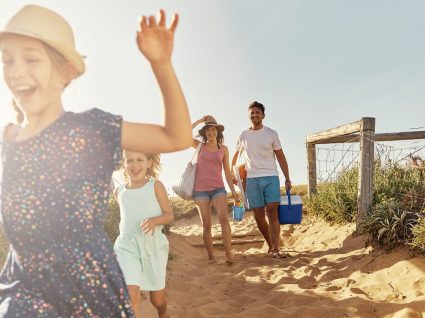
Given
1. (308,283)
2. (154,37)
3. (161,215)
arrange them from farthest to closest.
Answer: (308,283) → (161,215) → (154,37)

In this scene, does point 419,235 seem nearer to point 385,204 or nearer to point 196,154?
point 385,204

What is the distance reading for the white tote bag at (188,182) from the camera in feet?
20.7

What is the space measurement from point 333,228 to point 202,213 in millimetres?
2735

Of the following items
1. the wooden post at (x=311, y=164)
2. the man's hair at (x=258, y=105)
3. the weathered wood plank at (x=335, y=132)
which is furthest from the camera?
the wooden post at (x=311, y=164)

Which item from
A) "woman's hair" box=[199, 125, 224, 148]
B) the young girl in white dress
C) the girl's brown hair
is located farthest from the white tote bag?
the young girl in white dress

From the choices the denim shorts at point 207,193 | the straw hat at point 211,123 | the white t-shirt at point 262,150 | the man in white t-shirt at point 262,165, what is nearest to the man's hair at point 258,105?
the man in white t-shirt at point 262,165

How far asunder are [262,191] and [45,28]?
560cm

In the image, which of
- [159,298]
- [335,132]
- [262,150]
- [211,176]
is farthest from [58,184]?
[335,132]

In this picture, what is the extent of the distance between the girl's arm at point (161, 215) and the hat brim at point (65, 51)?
182 centimetres

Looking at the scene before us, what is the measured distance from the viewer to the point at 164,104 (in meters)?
1.42

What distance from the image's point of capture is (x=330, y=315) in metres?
4.14

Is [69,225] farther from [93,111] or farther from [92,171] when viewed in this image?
[93,111]

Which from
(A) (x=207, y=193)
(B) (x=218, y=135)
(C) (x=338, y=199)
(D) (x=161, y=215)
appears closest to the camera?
(D) (x=161, y=215)

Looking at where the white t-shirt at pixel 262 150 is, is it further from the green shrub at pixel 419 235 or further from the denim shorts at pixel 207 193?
the green shrub at pixel 419 235
